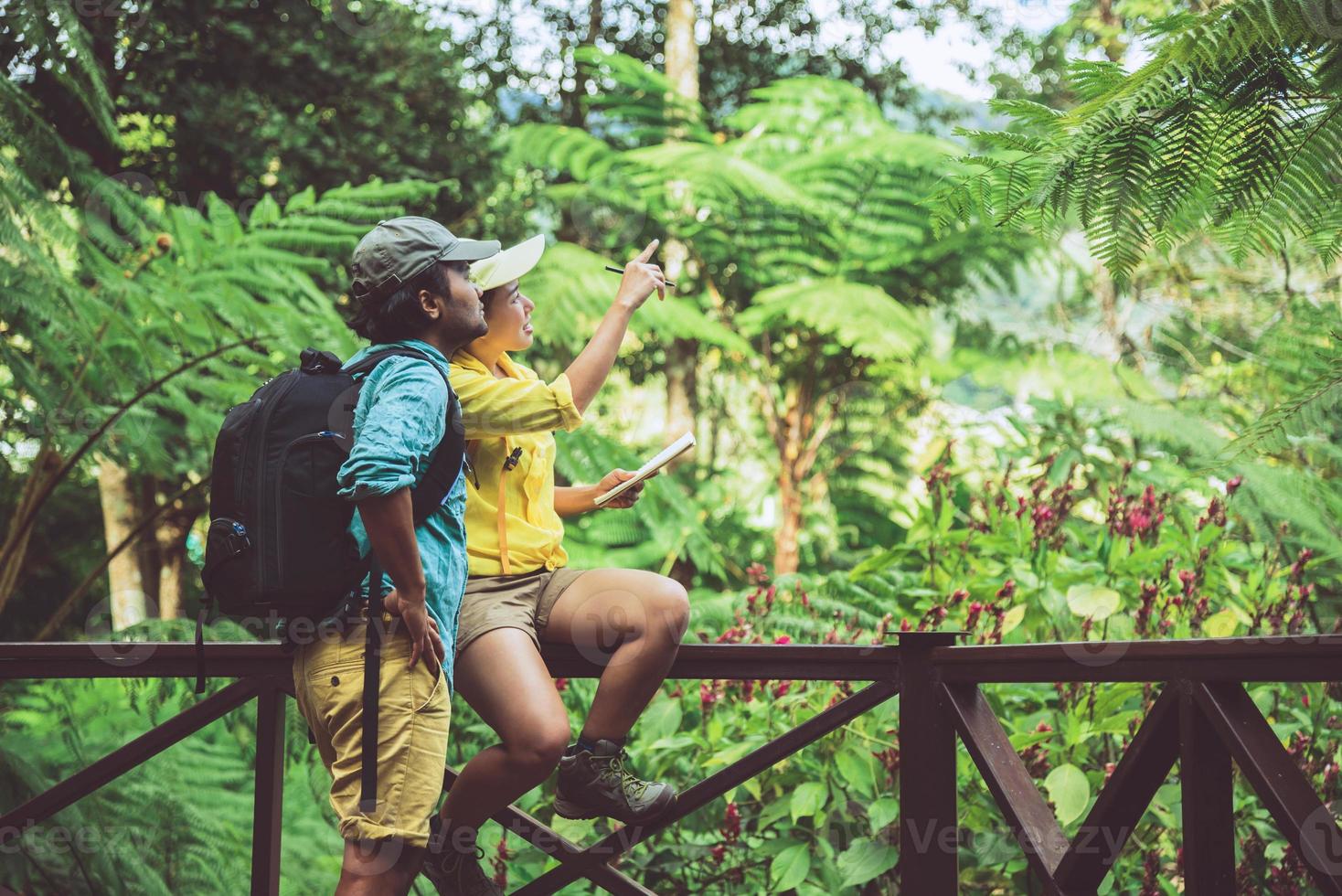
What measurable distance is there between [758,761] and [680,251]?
8.38 meters

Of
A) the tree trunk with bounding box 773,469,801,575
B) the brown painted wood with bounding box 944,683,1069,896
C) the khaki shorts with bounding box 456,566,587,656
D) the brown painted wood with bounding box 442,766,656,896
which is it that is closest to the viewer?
the brown painted wood with bounding box 944,683,1069,896

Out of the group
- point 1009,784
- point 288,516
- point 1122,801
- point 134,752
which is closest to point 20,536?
point 134,752

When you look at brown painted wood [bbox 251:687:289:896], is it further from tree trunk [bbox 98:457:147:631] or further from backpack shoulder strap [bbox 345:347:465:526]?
tree trunk [bbox 98:457:147:631]

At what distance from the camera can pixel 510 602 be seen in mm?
2193

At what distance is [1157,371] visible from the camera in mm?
12031

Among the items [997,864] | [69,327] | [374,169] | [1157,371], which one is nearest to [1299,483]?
[997,864]

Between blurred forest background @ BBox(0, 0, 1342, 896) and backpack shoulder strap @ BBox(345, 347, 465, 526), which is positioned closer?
backpack shoulder strap @ BBox(345, 347, 465, 526)

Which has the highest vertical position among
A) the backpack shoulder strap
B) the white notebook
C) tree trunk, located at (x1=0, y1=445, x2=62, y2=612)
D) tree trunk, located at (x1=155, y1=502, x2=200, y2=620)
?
the backpack shoulder strap

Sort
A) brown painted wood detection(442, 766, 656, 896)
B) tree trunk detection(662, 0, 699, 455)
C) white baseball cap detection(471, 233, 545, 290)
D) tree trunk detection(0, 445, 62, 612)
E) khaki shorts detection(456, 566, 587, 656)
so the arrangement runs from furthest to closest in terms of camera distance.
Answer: tree trunk detection(662, 0, 699, 455), tree trunk detection(0, 445, 62, 612), brown painted wood detection(442, 766, 656, 896), white baseball cap detection(471, 233, 545, 290), khaki shorts detection(456, 566, 587, 656)

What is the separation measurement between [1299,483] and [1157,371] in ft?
26.3

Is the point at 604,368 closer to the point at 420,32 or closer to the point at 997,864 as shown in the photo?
the point at 997,864

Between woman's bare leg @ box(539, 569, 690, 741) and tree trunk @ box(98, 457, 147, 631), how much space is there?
4.63 m

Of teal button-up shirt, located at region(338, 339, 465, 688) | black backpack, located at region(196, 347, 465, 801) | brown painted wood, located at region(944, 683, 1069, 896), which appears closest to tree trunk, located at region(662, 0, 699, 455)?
brown painted wood, located at region(944, 683, 1069, 896)

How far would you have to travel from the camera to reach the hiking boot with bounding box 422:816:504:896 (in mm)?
2096
